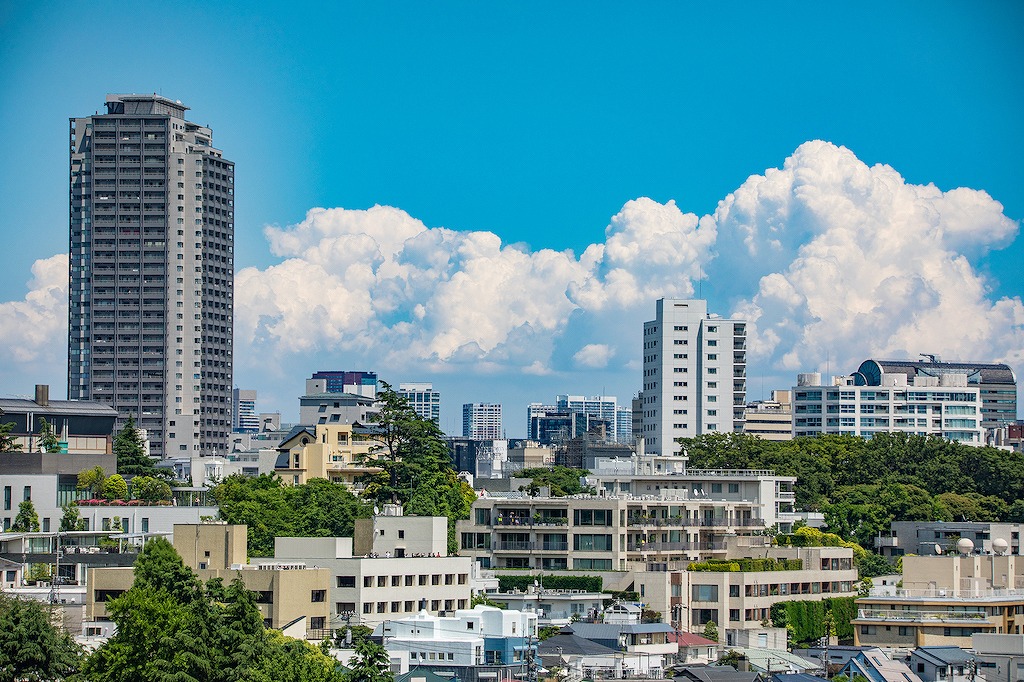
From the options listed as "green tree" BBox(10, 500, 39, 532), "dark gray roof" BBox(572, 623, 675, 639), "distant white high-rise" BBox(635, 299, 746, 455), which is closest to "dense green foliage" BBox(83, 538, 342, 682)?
"dark gray roof" BBox(572, 623, 675, 639)

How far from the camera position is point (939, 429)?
196625 millimetres

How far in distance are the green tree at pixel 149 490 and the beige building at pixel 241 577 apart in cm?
3447

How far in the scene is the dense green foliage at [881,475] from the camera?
107750mm

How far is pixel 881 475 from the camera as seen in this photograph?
412ft

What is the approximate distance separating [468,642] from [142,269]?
401 feet

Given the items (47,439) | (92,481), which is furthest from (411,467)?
(47,439)

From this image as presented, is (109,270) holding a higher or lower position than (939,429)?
higher

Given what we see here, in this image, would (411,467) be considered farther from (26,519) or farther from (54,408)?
(54,408)

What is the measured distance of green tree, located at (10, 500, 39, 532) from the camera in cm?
9056

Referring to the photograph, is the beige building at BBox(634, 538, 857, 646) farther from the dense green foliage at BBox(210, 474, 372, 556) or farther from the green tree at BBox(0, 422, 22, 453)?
the green tree at BBox(0, 422, 22, 453)

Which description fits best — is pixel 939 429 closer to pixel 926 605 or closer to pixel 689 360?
pixel 689 360

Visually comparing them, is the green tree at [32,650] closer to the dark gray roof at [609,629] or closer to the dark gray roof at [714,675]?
the dark gray roof at [714,675]

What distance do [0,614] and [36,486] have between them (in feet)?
142

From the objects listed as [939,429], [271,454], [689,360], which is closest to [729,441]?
[271,454]
